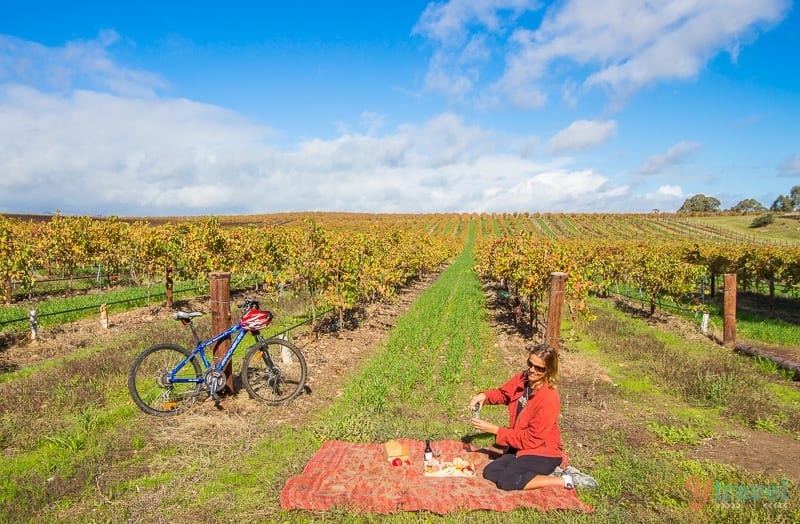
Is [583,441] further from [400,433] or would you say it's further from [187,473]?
[187,473]

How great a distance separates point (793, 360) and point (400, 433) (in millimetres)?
9709

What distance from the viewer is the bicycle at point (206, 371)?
20.9 feet

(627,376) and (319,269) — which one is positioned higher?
(319,269)

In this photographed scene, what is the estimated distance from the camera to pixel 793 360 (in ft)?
32.2

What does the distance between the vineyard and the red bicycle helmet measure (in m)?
1.25

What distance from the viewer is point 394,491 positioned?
4504 mm

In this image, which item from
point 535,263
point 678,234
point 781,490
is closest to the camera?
point 781,490

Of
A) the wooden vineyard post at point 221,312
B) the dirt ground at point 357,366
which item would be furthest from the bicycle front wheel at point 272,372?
the wooden vineyard post at point 221,312

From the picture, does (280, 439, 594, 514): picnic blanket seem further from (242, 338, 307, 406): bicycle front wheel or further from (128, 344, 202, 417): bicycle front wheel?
(128, 344, 202, 417): bicycle front wheel

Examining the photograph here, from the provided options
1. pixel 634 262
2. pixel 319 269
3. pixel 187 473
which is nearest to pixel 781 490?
pixel 187 473

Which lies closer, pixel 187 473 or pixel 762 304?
pixel 187 473

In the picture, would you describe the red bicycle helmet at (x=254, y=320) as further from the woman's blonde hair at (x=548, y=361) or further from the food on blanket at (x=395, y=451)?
the woman's blonde hair at (x=548, y=361)

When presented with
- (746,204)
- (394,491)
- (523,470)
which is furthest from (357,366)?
(746,204)

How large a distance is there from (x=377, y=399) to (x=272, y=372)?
1.76 metres
